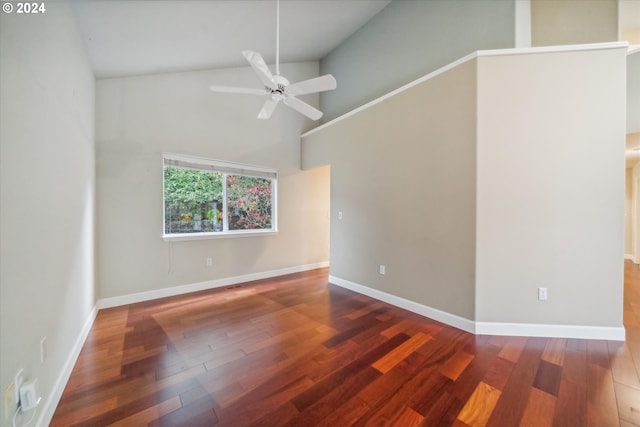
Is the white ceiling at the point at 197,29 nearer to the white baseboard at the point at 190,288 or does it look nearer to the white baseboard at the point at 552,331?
the white baseboard at the point at 190,288

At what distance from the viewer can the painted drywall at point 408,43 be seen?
2.85 m

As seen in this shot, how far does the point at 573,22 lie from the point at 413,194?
2.61 metres

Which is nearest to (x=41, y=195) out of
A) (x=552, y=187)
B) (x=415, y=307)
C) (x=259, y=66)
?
(x=259, y=66)

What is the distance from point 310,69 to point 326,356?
516cm

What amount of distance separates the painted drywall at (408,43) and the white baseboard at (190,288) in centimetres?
317

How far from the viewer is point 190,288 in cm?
368

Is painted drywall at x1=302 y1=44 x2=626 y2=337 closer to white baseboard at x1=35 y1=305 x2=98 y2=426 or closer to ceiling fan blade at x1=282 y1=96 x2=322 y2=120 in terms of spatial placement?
ceiling fan blade at x1=282 y1=96 x2=322 y2=120

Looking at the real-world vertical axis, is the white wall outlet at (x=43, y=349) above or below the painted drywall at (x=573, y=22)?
below

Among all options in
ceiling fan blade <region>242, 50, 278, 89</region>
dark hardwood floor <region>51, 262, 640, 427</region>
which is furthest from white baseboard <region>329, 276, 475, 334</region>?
ceiling fan blade <region>242, 50, 278, 89</region>

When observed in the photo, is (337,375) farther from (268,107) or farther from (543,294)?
(268,107)

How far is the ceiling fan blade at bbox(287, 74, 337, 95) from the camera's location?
2139mm

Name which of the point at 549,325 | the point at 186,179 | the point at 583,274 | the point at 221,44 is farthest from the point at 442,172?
the point at 186,179

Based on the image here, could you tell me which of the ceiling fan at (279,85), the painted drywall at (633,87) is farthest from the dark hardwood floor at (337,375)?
the painted drywall at (633,87)

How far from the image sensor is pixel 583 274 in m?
2.31
